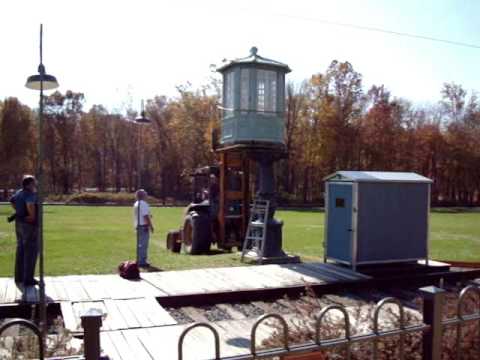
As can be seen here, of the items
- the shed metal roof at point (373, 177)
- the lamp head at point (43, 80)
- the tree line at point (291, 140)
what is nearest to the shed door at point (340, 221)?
the shed metal roof at point (373, 177)

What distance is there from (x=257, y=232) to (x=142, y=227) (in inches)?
105

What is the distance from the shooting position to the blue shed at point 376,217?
9.71m

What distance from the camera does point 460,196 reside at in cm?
5381

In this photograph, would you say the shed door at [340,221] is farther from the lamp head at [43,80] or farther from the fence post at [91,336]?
the fence post at [91,336]

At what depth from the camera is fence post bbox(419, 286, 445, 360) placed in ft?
12.0

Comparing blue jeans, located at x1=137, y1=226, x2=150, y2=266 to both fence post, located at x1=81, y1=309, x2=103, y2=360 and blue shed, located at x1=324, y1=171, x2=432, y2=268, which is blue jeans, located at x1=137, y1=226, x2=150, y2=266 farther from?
fence post, located at x1=81, y1=309, x2=103, y2=360

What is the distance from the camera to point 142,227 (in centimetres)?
1074

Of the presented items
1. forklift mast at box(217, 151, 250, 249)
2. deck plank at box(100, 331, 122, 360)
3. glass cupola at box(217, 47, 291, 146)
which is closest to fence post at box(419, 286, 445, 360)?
deck plank at box(100, 331, 122, 360)

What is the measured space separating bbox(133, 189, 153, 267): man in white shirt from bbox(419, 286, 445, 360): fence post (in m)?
7.67

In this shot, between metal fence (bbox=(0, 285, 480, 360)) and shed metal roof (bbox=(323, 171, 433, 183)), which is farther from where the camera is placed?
shed metal roof (bbox=(323, 171, 433, 183))

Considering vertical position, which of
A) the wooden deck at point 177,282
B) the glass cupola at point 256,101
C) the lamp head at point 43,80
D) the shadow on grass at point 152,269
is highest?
the glass cupola at point 256,101

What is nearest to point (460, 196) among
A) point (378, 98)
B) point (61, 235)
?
point (378, 98)

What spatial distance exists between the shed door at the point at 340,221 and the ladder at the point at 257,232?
1470 mm

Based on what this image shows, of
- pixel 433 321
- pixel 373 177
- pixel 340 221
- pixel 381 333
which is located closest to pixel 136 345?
pixel 381 333
